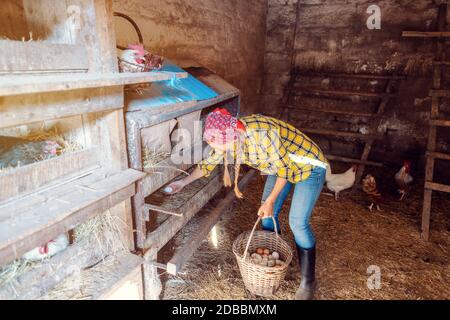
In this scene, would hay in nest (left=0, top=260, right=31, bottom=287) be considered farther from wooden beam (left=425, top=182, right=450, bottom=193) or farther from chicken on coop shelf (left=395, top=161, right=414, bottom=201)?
chicken on coop shelf (left=395, top=161, right=414, bottom=201)

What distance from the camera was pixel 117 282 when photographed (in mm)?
1819

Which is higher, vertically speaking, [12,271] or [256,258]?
[12,271]

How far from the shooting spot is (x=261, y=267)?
238cm

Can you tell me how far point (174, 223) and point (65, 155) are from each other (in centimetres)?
98

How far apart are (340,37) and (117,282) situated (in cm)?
564

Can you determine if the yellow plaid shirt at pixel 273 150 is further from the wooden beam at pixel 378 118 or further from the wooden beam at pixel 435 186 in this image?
the wooden beam at pixel 378 118

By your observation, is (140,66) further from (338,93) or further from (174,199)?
(338,93)

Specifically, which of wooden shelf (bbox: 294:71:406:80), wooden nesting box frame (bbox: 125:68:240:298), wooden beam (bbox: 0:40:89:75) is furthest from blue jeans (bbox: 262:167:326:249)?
wooden shelf (bbox: 294:71:406:80)

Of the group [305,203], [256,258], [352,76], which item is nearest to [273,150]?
[305,203]

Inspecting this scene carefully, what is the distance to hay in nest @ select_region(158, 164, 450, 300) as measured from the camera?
277cm

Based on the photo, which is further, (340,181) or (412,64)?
(412,64)

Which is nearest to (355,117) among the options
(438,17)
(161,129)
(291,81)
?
(291,81)

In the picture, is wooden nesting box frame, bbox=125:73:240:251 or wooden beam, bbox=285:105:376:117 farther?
wooden beam, bbox=285:105:376:117
